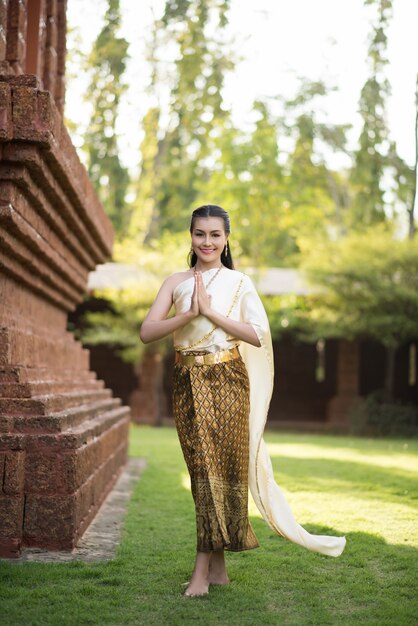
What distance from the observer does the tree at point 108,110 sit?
61.9ft

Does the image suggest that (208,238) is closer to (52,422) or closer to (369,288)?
(52,422)

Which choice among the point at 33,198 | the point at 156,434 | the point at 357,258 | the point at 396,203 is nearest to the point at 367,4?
the point at 396,203

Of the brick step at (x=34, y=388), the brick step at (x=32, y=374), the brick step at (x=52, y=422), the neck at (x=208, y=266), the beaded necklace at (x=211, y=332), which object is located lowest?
the brick step at (x=52, y=422)

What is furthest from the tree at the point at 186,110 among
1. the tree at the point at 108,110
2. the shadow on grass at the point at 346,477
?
the shadow on grass at the point at 346,477

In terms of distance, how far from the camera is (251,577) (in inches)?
167

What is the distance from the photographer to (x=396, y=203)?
28625 mm

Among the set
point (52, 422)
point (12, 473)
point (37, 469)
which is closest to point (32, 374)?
point (52, 422)

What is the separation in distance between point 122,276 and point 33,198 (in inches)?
600

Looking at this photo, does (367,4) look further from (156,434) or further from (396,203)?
(156,434)

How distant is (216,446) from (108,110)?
17.3 metres

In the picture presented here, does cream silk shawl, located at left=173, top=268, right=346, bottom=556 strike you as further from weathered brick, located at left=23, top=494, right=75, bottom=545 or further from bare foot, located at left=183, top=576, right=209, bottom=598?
weathered brick, located at left=23, top=494, right=75, bottom=545

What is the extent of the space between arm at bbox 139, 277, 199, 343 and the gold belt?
0.47ft

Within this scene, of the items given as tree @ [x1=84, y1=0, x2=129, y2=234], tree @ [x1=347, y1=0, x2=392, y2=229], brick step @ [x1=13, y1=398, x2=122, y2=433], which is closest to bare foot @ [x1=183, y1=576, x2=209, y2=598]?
brick step @ [x1=13, y1=398, x2=122, y2=433]

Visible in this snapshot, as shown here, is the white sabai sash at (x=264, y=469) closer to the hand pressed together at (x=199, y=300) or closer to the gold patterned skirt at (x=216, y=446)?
the gold patterned skirt at (x=216, y=446)
